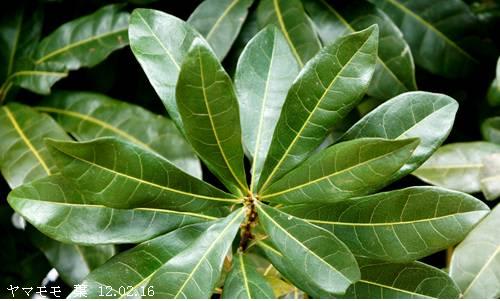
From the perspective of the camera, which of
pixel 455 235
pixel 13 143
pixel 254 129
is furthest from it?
pixel 13 143

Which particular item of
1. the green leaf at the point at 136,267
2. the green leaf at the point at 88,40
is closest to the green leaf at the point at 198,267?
the green leaf at the point at 136,267

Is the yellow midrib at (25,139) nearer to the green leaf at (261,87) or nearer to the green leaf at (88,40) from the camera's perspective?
A: the green leaf at (88,40)

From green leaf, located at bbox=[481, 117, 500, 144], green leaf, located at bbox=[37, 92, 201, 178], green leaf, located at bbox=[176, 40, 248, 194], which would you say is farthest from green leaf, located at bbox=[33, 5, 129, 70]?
green leaf, located at bbox=[481, 117, 500, 144]

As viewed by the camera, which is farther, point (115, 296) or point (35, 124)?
point (35, 124)

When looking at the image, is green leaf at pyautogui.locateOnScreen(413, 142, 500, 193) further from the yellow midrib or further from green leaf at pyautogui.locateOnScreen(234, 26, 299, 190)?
the yellow midrib

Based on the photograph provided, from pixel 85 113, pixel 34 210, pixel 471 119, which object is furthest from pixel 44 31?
pixel 471 119

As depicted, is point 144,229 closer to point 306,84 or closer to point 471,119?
point 306,84
